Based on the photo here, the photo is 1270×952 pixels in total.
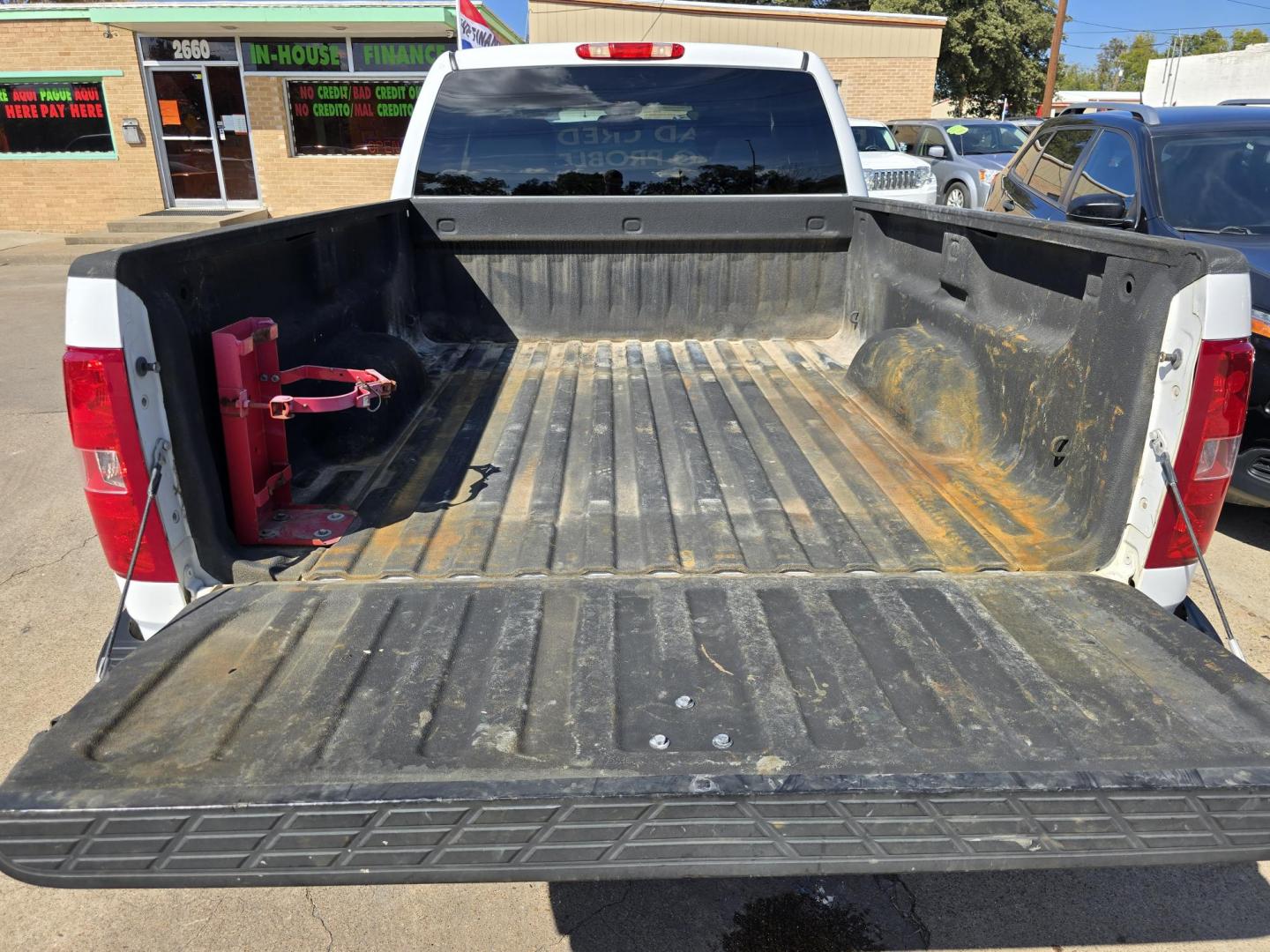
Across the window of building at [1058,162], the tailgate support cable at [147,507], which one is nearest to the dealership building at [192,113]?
the window of building at [1058,162]

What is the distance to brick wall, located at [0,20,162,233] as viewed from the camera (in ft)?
54.9

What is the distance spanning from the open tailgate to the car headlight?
2.92m

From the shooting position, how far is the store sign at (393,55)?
653 inches

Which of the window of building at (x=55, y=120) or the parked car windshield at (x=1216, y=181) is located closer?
the parked car windshield at (x=1216, y=181)

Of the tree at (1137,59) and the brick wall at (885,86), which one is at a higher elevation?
the tree at (1137,59)

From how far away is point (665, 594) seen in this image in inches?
87.7

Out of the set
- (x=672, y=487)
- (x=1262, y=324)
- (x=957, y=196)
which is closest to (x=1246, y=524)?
(x=1262, y=324)

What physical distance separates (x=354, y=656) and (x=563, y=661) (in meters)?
0.45

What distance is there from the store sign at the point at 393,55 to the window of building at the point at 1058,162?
12.4 meters

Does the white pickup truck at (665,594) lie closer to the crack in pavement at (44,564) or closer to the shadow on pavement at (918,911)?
the shadow on pavement at (918,911)

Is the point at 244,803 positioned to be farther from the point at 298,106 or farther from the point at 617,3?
the point at 617,3

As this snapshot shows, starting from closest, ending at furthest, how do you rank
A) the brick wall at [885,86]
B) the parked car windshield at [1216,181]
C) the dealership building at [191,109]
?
the parked car windshield at [1216,181], the dealership building at [191,109], the brick wall at [885,86]

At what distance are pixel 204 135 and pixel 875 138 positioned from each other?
1256 cm

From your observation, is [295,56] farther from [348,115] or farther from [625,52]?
[625,52]
